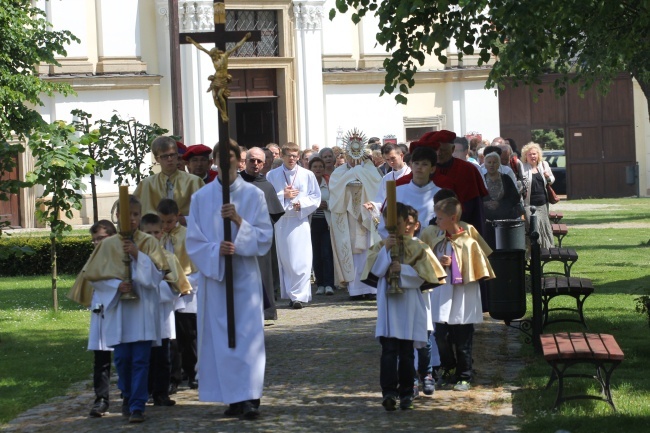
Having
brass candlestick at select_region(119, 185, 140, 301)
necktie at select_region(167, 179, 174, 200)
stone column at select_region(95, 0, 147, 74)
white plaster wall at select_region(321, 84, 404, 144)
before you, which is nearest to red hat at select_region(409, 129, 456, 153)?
necktie at select_region(167, 179, 174, 200)

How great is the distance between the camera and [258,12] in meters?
33.6

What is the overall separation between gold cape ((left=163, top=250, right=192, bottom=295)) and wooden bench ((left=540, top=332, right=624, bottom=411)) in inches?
103

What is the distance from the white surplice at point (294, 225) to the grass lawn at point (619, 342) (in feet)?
10.6

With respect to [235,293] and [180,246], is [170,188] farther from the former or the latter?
[235,293]

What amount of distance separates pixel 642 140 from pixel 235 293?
34.0 metres

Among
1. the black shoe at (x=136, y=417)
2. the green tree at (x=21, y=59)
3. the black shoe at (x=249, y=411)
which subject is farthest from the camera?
the green tree at (x=21, y=59)

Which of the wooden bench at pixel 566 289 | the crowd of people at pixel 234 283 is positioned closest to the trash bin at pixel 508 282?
the crowd of people at pixel 234 283

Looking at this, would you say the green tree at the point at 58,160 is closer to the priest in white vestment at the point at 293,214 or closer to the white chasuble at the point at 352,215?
the priest in white vestment at the point at 293,214

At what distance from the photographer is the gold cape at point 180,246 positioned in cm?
1005

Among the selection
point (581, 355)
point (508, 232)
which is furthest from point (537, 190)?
point (581, 355)

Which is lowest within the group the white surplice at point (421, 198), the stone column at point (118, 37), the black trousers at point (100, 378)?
the black trousers at point (100, 378)

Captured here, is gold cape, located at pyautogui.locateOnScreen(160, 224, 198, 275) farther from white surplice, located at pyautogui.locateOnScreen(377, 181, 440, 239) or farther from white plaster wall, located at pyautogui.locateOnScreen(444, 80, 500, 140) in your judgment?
white plaster wall, located at pyautogui.locateOnScreen(444, 80, 500, 140)

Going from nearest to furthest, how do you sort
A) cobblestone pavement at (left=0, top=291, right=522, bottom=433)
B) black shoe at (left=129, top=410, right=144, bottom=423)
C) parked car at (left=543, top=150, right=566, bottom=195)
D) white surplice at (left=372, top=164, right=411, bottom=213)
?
cobblestone pavement at (left=0, top=291, right=522, bottom=433)
black shoe at (left=129, top=410, right=144, bottom=423)
white surplice at (left=372, top=164, right=411, bottom=213)
parked car at (left=543, top=150, right=566, bottom=195)

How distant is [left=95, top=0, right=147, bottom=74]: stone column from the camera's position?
31.5 metres
